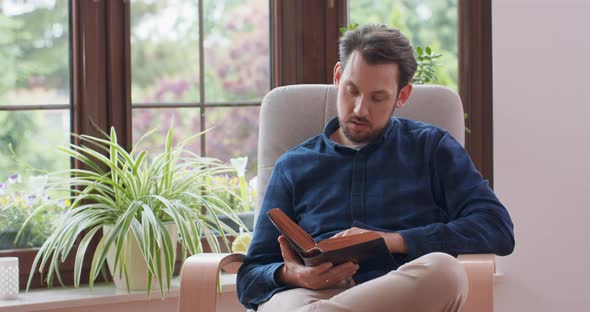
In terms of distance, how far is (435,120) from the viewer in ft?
8.21

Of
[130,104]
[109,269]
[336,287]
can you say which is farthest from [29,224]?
[336,287]

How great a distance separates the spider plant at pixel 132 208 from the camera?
2775 mm

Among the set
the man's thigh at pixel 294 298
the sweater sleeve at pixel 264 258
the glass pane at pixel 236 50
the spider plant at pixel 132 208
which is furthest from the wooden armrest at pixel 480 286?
the glass pane at pixel 236 50

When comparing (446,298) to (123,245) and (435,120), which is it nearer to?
(435,120)

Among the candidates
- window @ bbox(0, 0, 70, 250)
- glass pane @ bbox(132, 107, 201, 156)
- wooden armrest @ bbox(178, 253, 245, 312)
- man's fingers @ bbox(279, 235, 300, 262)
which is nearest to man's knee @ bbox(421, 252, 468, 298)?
man's fingers @ bbox(279, 235, 300, 262)

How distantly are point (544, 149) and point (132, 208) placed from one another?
1.60m

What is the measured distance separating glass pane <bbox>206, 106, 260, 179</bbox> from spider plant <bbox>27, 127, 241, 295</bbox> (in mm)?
176

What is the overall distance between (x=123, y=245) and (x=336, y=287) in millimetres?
1019

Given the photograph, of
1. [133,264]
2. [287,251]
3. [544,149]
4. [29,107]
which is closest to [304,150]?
[287,251]

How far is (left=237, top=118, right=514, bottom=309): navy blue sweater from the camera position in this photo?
2.11 m

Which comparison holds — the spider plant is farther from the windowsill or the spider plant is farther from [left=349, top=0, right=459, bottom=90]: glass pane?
[left=349, top=0, right=459, bottom=90]: glass pane

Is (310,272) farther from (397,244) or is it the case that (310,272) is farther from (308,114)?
(308,114)

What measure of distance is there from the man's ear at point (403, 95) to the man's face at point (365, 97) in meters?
0.01

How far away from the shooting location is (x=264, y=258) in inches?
87.4
